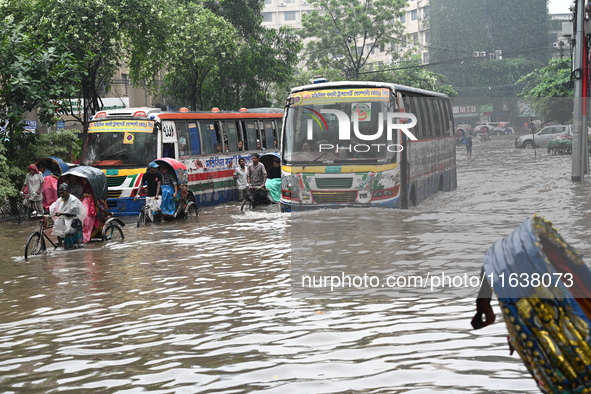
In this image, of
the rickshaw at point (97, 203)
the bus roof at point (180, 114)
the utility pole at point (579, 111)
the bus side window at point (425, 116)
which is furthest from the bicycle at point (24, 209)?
the utility pole at point (579, 111)

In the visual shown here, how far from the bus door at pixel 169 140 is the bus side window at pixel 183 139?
254 mm

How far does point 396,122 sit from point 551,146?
30959 millimetres

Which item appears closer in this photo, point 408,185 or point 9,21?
point 408,185

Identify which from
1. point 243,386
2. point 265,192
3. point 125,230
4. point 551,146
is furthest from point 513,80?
point 243,386

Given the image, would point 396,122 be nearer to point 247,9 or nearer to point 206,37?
point 206,37

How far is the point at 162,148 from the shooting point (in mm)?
22156

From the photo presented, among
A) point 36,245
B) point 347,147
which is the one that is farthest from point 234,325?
point 347,147

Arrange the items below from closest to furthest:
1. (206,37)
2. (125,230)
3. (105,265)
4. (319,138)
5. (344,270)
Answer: (344,270), (105,265), (319,138), (125,230), (206,37)

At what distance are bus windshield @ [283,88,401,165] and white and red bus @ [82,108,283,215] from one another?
561cm

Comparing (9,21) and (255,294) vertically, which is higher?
(9,21)

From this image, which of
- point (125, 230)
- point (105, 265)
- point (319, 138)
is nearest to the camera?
point (105, 265)

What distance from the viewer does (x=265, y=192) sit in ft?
75.2

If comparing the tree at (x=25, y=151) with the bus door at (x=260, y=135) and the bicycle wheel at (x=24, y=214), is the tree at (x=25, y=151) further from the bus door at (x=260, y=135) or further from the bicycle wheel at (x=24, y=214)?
the bus door at (x=260, y=135)

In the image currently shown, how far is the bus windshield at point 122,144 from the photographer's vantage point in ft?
71.9
